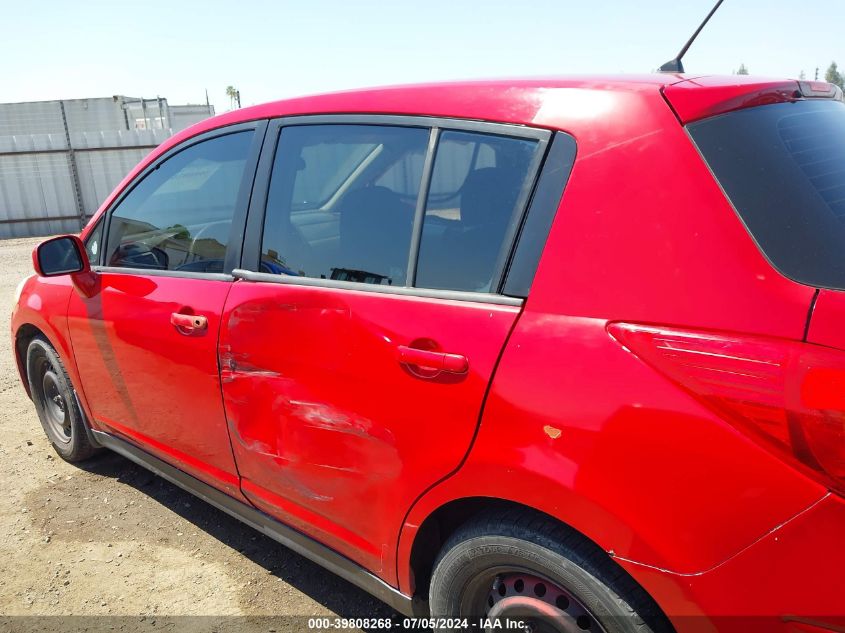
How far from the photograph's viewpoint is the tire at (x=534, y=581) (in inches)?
57.5

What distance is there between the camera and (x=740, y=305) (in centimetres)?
130

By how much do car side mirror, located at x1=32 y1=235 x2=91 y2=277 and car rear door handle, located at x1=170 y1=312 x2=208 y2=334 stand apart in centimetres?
79

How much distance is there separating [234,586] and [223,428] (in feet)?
2.40

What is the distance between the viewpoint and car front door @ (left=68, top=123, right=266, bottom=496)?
2451mm

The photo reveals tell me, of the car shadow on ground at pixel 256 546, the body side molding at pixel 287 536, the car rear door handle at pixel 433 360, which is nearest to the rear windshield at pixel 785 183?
the car rear door handle at pixel 433 360

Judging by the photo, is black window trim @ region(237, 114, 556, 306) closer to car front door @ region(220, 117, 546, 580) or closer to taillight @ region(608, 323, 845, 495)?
car front door @ region(220, 117, 546, 580)

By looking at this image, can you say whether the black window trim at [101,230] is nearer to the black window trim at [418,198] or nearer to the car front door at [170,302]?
the car front door at [170,302]

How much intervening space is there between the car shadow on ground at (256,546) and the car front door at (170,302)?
0.45m

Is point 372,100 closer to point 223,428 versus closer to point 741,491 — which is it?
point 223,428

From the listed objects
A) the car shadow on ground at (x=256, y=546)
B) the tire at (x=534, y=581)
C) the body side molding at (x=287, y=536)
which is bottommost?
the car shadow on ground at (x=256, y=546)

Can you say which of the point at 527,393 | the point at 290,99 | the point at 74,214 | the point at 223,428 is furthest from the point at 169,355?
the point at 74,214

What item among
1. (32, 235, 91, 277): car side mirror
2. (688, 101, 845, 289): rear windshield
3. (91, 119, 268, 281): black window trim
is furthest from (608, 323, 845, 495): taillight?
(32, 235, 91, 277): car side mirror

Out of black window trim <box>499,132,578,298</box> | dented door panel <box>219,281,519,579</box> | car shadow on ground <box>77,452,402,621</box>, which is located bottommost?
car shadow on ground <box>77,452,402,621</box>

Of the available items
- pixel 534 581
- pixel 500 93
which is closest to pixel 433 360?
pixel 534 581
